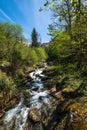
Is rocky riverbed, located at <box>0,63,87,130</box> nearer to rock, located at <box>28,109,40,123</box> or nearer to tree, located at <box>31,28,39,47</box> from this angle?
rock, located at <box>28,109,40,123</box>

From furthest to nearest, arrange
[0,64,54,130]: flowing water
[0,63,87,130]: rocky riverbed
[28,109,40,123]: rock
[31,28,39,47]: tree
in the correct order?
[31,28,39,47]: tree → [0,64,54,130]: flowing water → [28,109,40,123]: rock → [0,63,87,130]: rocky riverbed

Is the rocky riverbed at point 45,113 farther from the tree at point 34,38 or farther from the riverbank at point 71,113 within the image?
the tree at point 34,38

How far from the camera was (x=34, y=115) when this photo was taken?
51.2ft

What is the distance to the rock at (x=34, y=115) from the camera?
15023 mm

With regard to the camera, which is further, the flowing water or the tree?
the tree

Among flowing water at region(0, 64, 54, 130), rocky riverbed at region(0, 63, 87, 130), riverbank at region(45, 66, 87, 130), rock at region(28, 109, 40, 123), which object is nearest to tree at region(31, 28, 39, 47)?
rocky riverbed at region(0, 63, 87, 130)

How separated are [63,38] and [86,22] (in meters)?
3.20

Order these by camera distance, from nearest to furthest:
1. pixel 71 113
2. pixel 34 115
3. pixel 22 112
A: pixel 71 113, pixel 34 115, pixel 22 112

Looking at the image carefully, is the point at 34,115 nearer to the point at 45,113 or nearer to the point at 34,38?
the point at 45,113

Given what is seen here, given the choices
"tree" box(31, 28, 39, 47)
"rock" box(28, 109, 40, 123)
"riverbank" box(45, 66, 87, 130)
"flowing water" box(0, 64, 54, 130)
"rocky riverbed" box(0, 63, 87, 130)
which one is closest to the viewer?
"riverbank" box(45, 66, 87, 130)

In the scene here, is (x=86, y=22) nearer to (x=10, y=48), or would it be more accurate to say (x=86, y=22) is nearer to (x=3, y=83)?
(x=3, y=83)

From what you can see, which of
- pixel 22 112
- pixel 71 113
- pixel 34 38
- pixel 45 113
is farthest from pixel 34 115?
pixel 34 38

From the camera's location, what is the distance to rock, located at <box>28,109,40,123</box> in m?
15.0

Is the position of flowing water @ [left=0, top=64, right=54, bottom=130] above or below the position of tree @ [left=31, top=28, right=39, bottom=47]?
below
